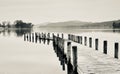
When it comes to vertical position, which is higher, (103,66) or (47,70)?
(103,66)

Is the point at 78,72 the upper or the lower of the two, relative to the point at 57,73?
upper

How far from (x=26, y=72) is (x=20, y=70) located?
50.3 inches

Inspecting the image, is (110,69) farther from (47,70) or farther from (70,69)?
(47,70)

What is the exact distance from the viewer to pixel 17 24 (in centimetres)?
19575

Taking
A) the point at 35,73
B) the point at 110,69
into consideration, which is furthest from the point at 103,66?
the point at 35,73

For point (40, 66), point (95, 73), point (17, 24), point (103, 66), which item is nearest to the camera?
point (95, 73)

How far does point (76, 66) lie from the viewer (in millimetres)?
13805

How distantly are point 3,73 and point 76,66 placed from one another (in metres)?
7.59

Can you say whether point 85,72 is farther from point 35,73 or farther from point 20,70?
point 20,70

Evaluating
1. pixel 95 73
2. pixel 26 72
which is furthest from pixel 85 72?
pixel 26 72

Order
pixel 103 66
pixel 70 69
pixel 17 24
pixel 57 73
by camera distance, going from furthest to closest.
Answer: pixel 17 24, pixel 57 73, pixel 70 69, pixel 103 66

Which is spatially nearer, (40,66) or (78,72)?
(78,72)

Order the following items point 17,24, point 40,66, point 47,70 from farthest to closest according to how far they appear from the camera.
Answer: point 17,24, point 40,66, point 47,70

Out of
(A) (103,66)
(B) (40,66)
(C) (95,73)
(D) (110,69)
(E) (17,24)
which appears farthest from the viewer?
(E) (17,24)
